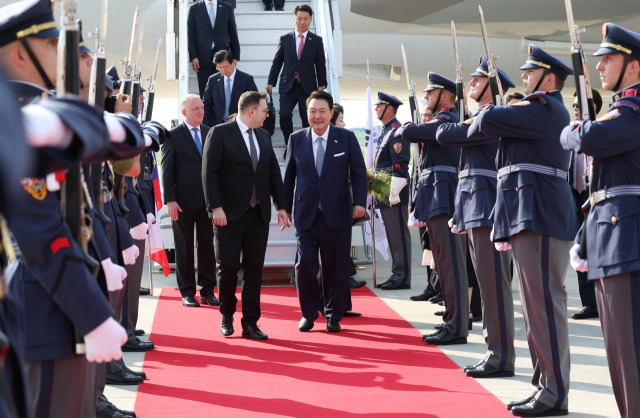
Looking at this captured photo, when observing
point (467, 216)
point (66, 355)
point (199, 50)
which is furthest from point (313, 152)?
point (66, 355)

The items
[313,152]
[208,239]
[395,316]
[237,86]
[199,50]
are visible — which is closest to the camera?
[313,152]

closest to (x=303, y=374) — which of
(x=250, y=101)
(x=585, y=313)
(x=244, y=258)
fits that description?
(x=244, y=258)

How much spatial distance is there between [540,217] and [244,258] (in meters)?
2.40

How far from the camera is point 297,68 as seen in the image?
26.9 ft

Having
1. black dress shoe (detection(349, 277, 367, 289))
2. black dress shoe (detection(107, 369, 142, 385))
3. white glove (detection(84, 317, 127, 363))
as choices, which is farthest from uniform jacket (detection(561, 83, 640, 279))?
black dress shoe (detection(349, 277, 367, 289))

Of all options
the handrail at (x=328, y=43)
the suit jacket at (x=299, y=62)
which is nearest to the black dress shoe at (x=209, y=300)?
the suit jacket at (x=299, y=62)

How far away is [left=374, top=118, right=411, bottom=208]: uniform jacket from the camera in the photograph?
7.64 metres

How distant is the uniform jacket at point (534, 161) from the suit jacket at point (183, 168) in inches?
136

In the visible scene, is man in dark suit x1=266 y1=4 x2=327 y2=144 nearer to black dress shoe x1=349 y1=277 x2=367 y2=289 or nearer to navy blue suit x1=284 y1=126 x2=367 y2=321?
black dress shoe x1=349 y1=277 x2=367 y2=289

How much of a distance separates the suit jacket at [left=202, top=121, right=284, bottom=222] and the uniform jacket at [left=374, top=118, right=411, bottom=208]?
246cm

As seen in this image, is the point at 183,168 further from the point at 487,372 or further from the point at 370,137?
the point at 487,372

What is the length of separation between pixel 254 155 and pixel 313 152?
497mm

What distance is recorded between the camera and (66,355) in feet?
6.21

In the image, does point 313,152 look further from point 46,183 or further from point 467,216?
point 46,183
